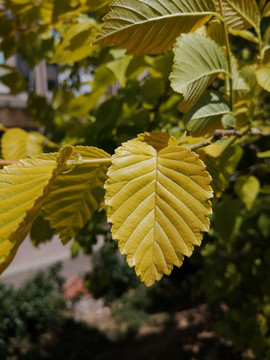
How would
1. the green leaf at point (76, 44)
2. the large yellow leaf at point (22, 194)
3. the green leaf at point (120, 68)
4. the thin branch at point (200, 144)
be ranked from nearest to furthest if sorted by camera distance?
the large yellow leaf at point (22, 194), the thin branch at point (200, 144), the green leaf at point (76, 44), the green leaf at point (120, 68)

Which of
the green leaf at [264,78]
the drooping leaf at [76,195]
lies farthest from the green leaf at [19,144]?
the green leaf at [264,78]

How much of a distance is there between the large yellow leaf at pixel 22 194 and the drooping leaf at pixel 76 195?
0.07 m

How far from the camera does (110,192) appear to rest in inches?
18.3

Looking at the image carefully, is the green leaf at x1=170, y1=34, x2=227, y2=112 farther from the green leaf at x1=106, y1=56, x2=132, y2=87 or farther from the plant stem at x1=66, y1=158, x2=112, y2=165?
the green leaf at x1=106, y1=56, x2=132, y2=87

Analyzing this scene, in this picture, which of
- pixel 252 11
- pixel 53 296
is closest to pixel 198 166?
pixel 252 11

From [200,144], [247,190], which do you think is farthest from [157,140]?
[247,190]

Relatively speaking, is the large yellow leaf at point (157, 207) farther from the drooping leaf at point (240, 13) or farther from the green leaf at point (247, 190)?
the green leaf at point (247, 190)

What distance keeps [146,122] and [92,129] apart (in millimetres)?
195

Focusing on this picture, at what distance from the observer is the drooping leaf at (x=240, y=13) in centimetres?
68

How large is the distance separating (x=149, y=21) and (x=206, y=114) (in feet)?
0.67

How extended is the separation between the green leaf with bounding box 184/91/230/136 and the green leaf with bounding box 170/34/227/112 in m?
0.06

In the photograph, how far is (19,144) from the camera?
108 cm

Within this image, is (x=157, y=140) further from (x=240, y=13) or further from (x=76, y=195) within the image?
(x=240, y=13)

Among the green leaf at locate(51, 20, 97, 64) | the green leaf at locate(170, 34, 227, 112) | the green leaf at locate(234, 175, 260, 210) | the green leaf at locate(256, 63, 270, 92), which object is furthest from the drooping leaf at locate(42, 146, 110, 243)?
the green leaf at locate(234, 175, 260, 210)
